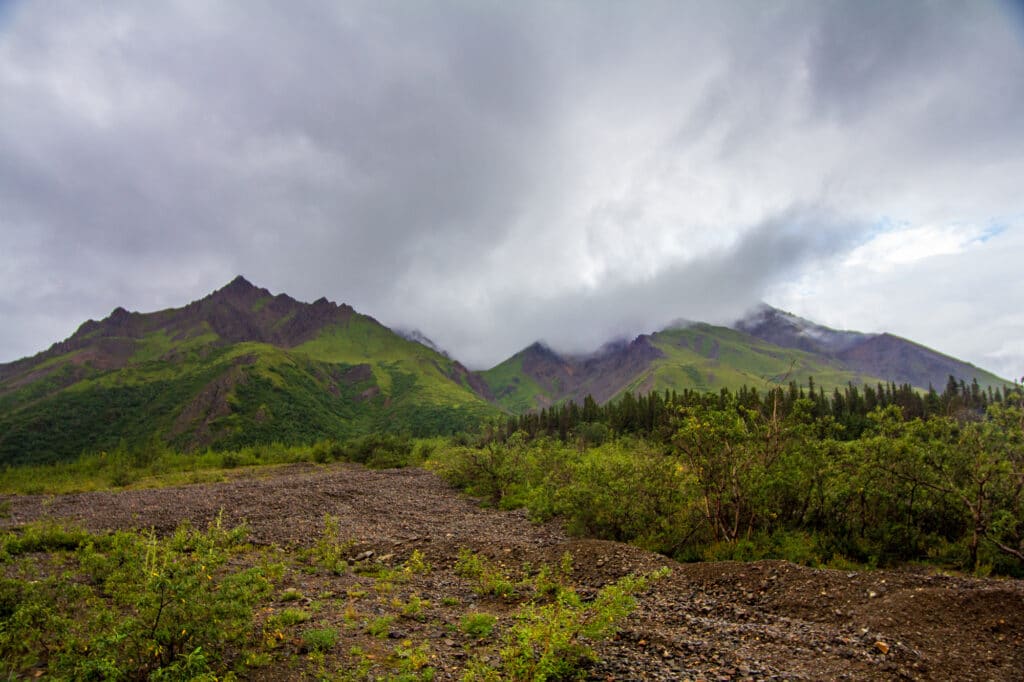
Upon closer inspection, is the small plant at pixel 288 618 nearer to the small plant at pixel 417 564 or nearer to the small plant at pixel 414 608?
the small plant at pixel 414 608

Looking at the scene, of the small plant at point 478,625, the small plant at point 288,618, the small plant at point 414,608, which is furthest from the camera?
the small plant at point 414,608

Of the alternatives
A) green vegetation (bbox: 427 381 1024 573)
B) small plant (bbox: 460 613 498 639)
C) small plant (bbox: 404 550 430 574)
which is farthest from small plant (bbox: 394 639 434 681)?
small plant (bbox: 404 550 430 574)

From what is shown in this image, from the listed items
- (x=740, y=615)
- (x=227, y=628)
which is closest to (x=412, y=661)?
(x=227, y=628)

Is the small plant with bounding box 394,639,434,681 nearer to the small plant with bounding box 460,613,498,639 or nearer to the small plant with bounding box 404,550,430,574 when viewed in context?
the small plant with bounding box 460,613,498,639

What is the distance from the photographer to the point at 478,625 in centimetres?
1141

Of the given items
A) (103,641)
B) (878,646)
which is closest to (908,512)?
(878,646)

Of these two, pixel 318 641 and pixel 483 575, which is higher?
pixel 318 641

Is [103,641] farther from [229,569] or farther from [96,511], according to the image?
[96,511]

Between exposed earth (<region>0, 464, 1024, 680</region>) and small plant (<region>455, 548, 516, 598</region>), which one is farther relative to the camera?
small plant (<region>455, 548, 516, 598</region>)

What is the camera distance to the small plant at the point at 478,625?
11195mm

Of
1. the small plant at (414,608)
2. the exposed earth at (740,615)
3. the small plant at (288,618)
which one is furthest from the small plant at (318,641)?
the small plant at (414,608)

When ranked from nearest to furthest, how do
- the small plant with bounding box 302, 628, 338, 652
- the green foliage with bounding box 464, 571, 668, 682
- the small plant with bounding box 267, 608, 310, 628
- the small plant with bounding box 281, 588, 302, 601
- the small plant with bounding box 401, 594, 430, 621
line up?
the green foliage with bounding box 464, 571, 668, 682 < the small plant with bounding box 302, 628, 338, 652 < the small plant with bounding box 267, 608, 310, 628 < the small plant with bounding box 401, 594, 430, 621 < the small plant with bounding box 281, 588, 302, 601

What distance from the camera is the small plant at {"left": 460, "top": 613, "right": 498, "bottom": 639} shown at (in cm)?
1120

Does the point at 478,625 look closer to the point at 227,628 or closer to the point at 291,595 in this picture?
the point at 227,628
